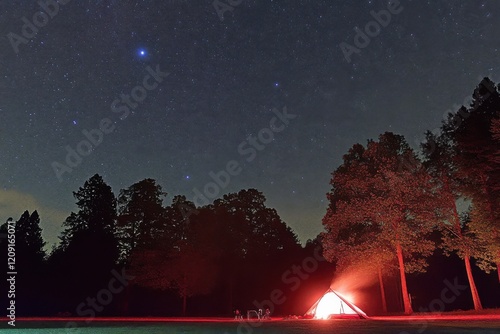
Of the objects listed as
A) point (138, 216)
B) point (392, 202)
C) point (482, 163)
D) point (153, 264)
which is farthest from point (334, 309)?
point (138, 216)

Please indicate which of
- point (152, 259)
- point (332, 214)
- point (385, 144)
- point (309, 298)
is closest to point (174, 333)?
point (332, 214)

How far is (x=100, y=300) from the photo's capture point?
163 feet

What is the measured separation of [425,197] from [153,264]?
1057 inches

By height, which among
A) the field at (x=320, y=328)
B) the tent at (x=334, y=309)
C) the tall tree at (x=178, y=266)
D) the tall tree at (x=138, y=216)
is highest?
the tall tree at (x=138, y=216)

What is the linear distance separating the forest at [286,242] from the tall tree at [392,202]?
0.30 feet

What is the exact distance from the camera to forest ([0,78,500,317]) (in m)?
31.4

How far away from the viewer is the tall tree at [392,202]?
103 feet

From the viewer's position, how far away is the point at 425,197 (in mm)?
31531

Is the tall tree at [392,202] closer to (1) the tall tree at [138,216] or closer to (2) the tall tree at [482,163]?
(2) the tall tree at [482,163]

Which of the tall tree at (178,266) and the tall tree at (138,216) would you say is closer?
the tall tree at (178,266)

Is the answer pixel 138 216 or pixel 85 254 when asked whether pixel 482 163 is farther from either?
pixel 85 254

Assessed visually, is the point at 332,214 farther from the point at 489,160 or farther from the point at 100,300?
the point at 100,300

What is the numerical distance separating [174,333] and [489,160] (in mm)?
22447

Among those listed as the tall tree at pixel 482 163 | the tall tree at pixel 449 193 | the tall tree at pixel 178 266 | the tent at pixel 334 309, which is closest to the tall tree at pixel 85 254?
the tall tree at pixel 178 266
